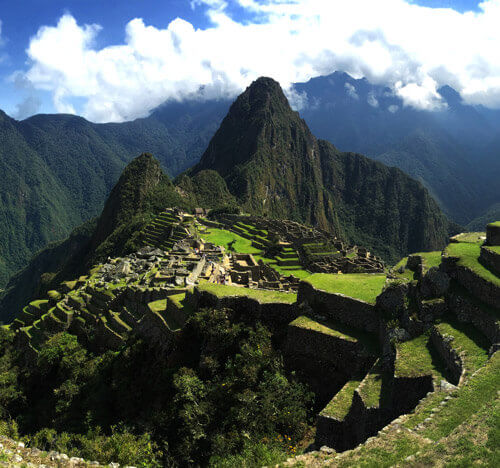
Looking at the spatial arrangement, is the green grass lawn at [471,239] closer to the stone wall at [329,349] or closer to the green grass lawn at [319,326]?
the green grass lawn at [319,326]

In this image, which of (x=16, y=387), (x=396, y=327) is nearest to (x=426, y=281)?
(x=396, y=327)

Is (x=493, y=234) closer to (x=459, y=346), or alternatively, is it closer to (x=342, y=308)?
Answer: (x=459, y=346)

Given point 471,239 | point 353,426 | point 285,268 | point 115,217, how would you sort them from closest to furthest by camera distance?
point 353,426
point 471,239
point 285,268
point 115,217

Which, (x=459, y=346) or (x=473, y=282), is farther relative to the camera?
(x=473, y=282)

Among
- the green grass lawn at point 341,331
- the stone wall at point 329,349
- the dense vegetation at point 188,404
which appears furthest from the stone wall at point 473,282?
the dense vegetation at point 188,404

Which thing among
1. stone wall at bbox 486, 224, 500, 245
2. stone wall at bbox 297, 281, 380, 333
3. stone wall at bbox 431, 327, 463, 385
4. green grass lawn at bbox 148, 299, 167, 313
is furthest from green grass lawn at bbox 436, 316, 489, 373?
green grass lawn at bbox 148, 299, 167, 313

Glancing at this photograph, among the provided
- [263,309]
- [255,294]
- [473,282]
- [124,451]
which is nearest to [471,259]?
[473,282]

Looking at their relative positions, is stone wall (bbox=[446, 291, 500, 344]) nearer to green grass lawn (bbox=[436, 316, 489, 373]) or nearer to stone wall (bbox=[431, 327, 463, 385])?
green grass lawn (bbox=[436, 316, 489, 373])
